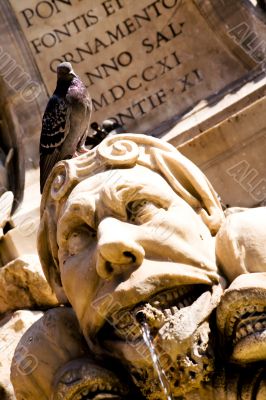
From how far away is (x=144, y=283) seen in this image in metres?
5.32

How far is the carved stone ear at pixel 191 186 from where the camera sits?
5.81m

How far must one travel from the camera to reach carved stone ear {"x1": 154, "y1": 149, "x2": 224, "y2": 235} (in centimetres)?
581

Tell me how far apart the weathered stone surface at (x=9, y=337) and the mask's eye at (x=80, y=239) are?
184cm

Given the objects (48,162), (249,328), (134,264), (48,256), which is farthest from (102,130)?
(249,328)

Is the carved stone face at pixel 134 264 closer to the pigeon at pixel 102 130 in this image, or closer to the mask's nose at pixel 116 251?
the mask's nose at pixel 116 251

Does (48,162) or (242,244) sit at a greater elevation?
(48,162)

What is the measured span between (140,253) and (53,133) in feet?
8.85

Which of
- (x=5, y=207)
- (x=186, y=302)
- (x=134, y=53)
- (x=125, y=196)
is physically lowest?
(x=186, y=302)

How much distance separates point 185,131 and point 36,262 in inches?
58.7

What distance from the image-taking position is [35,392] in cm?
557

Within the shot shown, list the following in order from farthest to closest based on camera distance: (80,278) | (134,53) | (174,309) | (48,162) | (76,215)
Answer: (134,53) < (48,162) < (76,215) < (80,278) < (174,309)

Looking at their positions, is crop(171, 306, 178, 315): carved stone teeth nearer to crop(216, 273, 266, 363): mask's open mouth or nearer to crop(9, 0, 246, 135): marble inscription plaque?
crop(216, 273, 266, 363): mask's open mouth

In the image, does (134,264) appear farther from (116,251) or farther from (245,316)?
(245,316)

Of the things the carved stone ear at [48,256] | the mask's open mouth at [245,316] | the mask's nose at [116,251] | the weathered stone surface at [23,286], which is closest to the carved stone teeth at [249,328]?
the mask's open mouth at [245,316]
